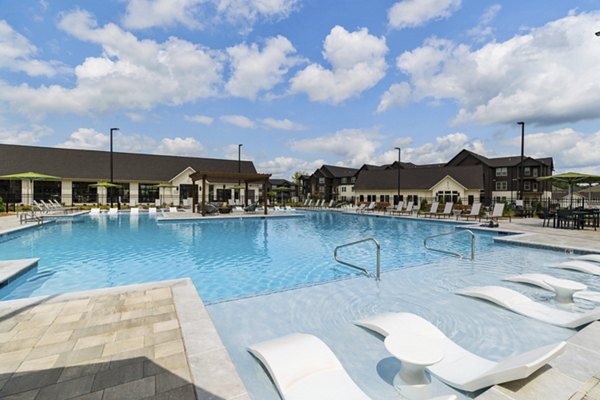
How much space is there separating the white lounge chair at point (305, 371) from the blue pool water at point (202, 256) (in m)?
2.31

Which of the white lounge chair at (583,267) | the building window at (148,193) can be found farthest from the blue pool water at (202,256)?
the building window at (148,193)

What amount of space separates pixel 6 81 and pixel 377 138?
25968mm

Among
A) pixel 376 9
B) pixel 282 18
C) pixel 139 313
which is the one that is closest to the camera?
pixel 139 313

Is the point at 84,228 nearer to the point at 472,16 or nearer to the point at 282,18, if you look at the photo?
the point at 282,18

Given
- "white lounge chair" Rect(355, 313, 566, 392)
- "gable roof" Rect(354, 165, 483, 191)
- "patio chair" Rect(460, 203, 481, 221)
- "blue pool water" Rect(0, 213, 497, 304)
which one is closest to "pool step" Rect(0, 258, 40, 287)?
"blue pool water" Rect(0, 213, 497, 304)

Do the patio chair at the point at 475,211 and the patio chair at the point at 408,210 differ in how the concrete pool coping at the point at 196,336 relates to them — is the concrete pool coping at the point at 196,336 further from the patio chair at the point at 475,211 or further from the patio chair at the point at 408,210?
the patio chair at the point at 408,210

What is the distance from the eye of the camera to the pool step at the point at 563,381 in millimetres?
2299

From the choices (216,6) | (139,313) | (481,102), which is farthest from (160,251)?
(481,102)

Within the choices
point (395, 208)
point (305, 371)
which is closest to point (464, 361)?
point (305, 371)

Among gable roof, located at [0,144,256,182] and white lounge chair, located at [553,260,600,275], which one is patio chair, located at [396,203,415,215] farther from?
gable roof, located at [0,144,256,182]

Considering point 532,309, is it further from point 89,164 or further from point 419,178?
point 89,164

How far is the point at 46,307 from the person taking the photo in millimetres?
4051

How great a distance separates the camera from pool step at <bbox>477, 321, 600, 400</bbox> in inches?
90.5

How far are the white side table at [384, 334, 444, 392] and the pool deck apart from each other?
45cm
